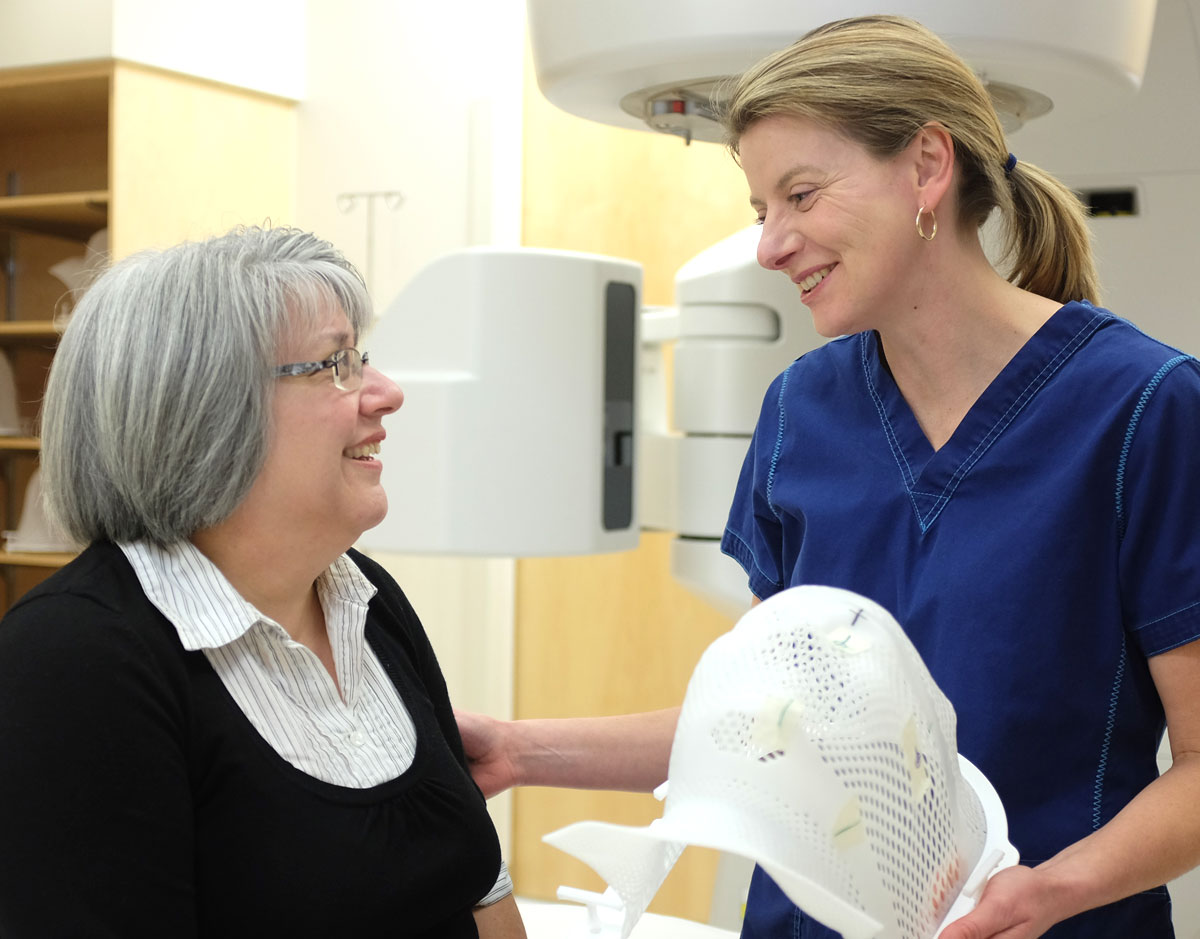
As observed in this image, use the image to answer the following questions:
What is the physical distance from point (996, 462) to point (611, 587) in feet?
7.80

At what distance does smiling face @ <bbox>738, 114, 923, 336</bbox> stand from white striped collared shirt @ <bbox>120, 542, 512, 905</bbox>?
0.51 m

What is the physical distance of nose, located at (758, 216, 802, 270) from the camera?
1.15 metres

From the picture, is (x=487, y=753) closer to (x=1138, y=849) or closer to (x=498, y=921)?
(x=498, y=921)

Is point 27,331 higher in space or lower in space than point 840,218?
lower

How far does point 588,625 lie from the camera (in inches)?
138

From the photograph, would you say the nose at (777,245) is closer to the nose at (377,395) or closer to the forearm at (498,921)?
the nose at (377,395)

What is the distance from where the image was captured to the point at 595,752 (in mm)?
1434

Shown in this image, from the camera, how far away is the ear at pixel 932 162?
1124 millimetres

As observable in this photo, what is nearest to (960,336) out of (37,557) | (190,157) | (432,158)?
(432,158)

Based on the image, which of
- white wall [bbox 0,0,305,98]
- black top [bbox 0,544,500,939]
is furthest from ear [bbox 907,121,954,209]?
white wall [bbox 0,0,305,98]

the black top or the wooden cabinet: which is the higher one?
the wooden cabinet

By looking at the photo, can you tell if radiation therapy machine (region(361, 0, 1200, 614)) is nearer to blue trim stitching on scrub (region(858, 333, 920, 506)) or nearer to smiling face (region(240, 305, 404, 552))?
blue trim stitching on scrub (region(858, 333, 920, 506))

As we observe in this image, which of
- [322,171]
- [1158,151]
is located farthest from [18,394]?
[1158,151]

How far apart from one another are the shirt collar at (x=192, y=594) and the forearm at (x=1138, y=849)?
62 cm
